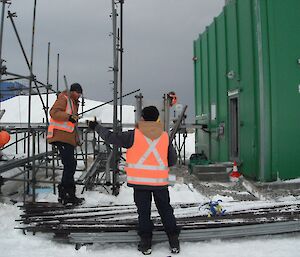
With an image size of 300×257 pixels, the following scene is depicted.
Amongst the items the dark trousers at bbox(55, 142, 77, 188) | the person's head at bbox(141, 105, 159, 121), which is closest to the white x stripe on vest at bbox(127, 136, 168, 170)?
the person's head at bbox(141, 105, 159, 121)

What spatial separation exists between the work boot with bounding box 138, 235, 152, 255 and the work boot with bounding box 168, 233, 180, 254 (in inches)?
10.2

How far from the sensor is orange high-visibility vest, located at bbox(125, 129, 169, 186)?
4137 millimetres

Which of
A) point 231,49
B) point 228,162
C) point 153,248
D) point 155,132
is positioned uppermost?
point 231,49

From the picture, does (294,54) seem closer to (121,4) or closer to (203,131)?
(121,4)

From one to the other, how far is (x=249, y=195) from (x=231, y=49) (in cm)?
459

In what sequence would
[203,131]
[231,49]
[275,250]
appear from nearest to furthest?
[275,250], [231,49], [203,131]

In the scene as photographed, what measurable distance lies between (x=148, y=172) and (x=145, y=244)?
88 centimetres

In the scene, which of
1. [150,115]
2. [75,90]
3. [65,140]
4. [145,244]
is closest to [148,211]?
[145,244]

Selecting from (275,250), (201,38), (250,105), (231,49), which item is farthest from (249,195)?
(201,38)

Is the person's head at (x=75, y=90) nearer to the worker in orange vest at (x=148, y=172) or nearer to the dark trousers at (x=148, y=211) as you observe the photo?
the worker in orange vest at (x=148, y=172)

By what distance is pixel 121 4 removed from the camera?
6867 mm

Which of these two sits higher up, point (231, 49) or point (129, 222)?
point (231, 49)

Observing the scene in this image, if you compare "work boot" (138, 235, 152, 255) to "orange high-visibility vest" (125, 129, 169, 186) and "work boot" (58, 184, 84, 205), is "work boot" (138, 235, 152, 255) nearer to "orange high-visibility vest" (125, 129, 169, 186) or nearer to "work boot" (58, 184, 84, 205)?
"orange high-visibility vest" (125, 129, 169, 186)

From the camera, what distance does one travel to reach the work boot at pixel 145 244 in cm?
409
